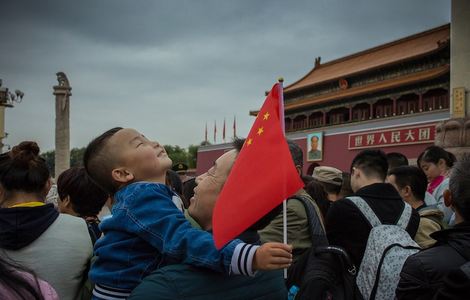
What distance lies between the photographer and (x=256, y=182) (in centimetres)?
132

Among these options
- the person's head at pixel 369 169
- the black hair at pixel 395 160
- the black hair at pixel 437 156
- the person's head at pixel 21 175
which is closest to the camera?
the person's head at pixel 21 175

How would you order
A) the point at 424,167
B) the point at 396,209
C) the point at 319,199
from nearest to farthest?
the point at 396,209 → the point at 319,199 → the point at 424,167

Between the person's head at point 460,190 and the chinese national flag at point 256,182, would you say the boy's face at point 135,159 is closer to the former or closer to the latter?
the chinese national flag at point 256,182

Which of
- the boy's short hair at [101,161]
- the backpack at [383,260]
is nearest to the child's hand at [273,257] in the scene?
the boy's short hair at [101,161]

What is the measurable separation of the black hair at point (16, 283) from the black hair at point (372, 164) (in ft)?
6.79

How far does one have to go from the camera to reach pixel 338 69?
23.2 m

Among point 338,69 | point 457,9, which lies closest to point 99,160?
point 457,9

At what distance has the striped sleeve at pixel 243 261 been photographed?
3.87 feet

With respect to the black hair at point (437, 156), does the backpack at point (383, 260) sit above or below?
below

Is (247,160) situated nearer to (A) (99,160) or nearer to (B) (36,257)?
(A) (99,160)

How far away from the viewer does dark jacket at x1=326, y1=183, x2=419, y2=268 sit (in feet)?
7.95

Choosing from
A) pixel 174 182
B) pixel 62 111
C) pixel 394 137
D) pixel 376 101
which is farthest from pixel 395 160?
pixel 376 101

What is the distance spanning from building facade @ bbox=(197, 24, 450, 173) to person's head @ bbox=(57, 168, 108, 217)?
1381cm

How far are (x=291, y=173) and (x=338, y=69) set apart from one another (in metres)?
22.7
